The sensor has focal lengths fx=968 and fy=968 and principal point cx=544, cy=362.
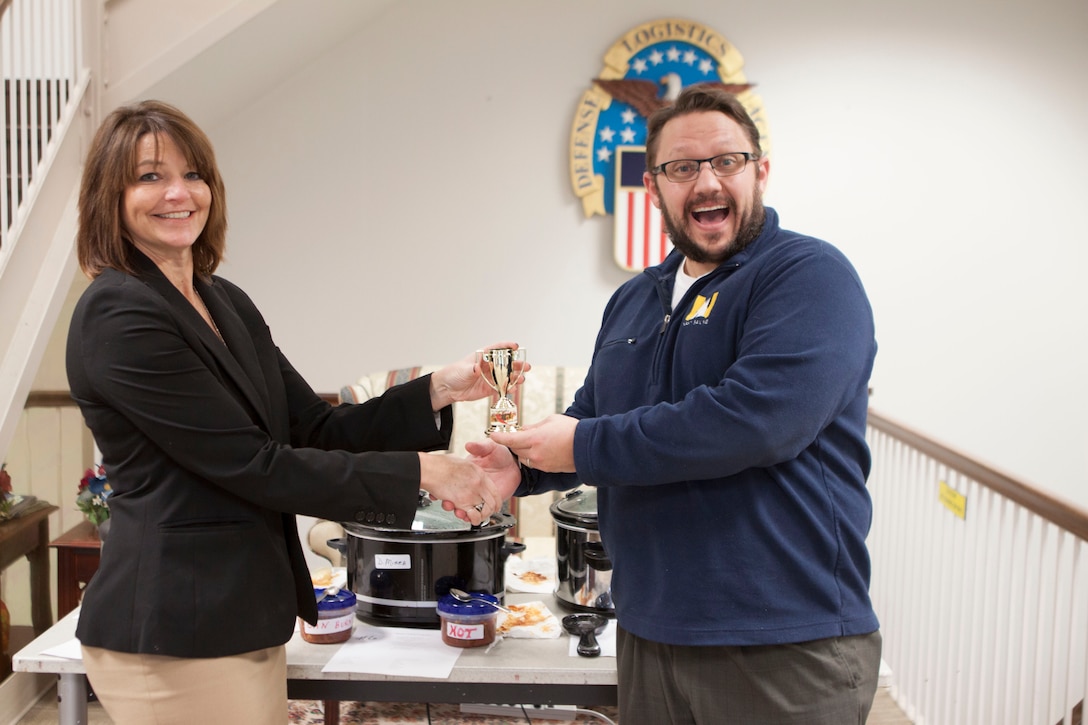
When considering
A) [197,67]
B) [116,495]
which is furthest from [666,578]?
[197,67]

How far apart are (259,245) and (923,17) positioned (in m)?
3.42

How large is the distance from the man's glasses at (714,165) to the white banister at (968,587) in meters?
1.35

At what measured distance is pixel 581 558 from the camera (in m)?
2.30

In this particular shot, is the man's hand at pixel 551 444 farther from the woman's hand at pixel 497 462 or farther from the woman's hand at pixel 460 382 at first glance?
the woman's hand at pixel 460 382

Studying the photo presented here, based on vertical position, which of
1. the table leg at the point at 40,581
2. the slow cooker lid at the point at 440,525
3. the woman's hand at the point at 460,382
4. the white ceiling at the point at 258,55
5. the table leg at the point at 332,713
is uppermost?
the white ceiling at the point at 258,55

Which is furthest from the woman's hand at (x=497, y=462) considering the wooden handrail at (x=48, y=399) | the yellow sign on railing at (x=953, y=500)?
the wooden handrail at (x=48, y=399)

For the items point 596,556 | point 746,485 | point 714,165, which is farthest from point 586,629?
point 714,165

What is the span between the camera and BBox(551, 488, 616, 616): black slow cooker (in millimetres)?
2264

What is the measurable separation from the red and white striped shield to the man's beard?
2914 mm

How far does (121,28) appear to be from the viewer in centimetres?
363

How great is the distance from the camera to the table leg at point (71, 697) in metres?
2.01

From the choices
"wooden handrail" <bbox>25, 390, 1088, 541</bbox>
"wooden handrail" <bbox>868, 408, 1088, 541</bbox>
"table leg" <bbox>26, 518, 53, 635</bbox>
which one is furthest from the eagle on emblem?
"table leg" <bbox>26, 518, 53, 635</bbox>

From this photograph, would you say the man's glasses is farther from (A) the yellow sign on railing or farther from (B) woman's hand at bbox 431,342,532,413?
(A) the yellow sign on railing

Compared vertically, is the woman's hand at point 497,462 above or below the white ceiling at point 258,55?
below
